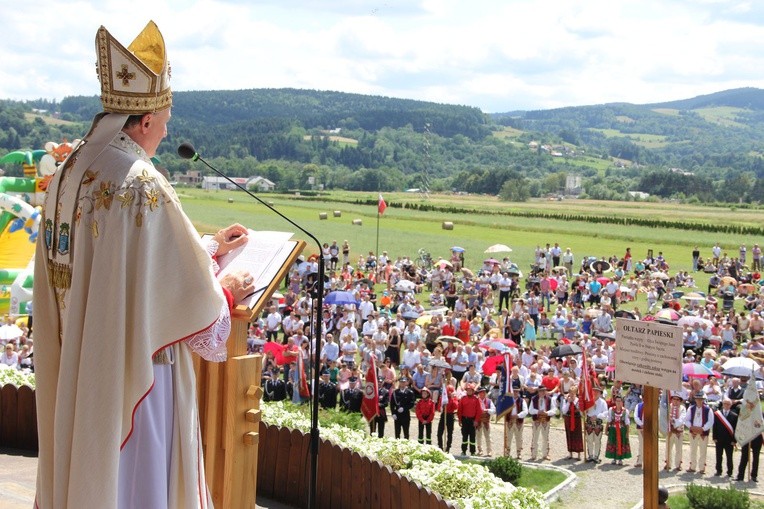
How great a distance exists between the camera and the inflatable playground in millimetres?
24328

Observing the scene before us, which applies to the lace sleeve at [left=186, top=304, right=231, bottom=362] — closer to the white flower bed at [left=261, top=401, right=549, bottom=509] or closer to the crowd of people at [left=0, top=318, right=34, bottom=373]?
the white flower bed at [left=261, top=401, right=549, bottom=509]

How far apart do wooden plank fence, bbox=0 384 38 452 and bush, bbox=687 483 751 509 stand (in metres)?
7.81

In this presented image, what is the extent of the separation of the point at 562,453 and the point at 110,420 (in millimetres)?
13149

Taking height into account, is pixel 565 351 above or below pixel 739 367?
below

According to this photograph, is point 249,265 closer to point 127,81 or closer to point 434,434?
point 127,81

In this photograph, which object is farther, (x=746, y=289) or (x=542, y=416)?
(x=746, y=289)

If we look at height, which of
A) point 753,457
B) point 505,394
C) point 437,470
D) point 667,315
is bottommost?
point 753,457

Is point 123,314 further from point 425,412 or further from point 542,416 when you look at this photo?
point 542,416

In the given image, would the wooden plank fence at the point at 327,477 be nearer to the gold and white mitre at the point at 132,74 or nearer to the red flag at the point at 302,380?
the gold and white mitre at the point at 132,74

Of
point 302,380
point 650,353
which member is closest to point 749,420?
point 650,353

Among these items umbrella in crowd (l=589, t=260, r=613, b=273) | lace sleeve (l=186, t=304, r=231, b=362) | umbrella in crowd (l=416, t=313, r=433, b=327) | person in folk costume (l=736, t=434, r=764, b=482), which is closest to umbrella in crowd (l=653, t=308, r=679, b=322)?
umbrella in crowd (l=416, t=313, r=433, b=327)

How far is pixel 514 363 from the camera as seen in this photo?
1773cm

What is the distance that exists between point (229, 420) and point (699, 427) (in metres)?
11.4

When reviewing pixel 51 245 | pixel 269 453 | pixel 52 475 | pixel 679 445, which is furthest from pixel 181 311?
pixel 679 445
